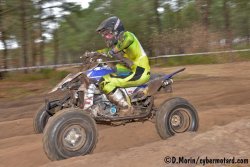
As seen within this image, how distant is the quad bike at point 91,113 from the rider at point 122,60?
0.10m

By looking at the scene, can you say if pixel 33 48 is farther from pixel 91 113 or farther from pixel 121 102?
pixel 91 113

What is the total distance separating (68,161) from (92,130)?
0.62 m

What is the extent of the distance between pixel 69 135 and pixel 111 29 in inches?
66.6

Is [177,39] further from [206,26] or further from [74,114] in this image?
[74,114]

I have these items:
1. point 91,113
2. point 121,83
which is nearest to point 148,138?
point 121,83

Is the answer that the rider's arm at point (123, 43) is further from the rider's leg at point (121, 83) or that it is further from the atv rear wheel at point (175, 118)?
the atv rear wheel at point (175, 118)

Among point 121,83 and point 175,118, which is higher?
point 121,83

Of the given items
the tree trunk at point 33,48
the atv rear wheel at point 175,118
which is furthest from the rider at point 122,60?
the tree trunk at point 33,48

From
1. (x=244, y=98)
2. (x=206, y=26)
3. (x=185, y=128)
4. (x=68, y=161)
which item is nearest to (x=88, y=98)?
(x=68, y=161)

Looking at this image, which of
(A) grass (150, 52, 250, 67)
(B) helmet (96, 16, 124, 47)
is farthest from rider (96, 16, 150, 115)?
(A) grass (150, 52, 250, 67)

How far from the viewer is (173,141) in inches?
196

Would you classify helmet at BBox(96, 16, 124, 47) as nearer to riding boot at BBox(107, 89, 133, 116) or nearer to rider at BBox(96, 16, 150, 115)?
rider at BBox(96, 16, 150, 115)

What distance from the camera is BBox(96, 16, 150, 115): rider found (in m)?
5.55

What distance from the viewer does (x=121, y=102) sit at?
224 inches
